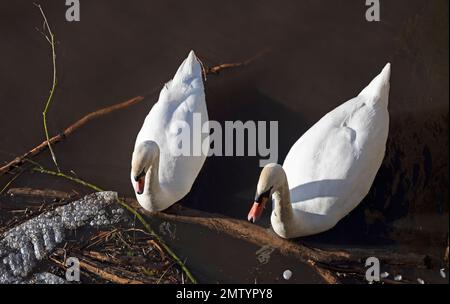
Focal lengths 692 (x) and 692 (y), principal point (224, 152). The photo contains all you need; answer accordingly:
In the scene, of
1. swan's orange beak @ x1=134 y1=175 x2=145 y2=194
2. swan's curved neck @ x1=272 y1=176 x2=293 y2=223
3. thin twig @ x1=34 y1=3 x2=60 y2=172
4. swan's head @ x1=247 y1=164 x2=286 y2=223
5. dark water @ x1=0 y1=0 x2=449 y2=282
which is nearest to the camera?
swan's head @ x1=247 y1=164 x2=286 y2=223

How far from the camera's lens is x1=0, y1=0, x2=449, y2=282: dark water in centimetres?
511

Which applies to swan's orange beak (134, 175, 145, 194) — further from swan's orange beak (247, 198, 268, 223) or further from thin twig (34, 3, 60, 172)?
thin twig (34, 3, 60, 172)

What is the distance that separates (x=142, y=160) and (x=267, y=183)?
826mm

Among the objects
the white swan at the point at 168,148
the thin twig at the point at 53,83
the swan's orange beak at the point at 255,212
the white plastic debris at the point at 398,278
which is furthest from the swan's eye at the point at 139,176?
the white plastic debris at the point at 398,278

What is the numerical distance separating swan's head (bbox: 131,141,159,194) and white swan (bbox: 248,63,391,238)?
0.75 meters

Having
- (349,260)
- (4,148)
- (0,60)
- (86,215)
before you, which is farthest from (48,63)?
(349,260)

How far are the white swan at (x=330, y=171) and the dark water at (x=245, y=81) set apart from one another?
1.09 ft

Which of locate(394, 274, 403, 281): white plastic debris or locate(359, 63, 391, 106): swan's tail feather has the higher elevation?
locate(359, 63, 391, 106): swan's tail feather

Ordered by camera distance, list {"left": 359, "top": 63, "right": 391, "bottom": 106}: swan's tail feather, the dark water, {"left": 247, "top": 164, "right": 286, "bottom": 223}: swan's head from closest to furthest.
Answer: {"left": 247, "top": 164, "right": 286, "bottom": 223}: swan's head, {"left": 359, "top": 63, "right": 391, "bottom": 106}: swan's tail feather, the dark water

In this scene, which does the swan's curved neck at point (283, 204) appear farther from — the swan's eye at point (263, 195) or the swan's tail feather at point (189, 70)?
the swan's tail feather at point (189, 70)

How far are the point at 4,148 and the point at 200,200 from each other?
5.16 feet

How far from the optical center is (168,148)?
4.80 m

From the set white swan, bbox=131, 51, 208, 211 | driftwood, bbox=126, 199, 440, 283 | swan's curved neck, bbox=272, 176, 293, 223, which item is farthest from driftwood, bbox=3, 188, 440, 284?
swan's curved neck, bbox=272, 176, 293, 223

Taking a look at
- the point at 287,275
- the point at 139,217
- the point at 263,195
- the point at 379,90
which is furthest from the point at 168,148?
the point at 379,90
